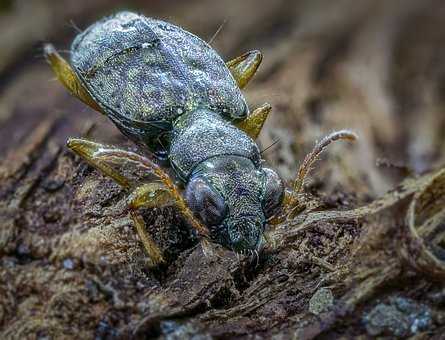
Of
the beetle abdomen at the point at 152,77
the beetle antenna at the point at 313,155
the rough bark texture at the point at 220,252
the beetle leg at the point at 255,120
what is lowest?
the rough bark texture at the point at 220,252

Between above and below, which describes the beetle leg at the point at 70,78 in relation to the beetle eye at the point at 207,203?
above

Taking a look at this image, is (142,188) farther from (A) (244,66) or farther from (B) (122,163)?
(A) (244,66)

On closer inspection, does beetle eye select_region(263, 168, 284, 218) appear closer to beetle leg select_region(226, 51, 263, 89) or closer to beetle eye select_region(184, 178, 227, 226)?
beetle eye select_region(184, 178, 227, 226)

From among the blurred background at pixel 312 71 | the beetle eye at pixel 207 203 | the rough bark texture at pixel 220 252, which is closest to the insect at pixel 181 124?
the beetle eye at pixel 207 203

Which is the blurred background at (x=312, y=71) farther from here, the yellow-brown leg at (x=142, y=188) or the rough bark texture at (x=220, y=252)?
the yellow-brown leg at (x=142, y=188)

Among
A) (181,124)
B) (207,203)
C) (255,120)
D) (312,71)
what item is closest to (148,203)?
(207,203)

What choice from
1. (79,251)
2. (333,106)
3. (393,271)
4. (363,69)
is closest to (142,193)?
(79,251)

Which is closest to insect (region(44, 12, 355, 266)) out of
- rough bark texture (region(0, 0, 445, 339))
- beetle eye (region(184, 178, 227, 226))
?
beetle eye (region(184, 178, 227, 226))
